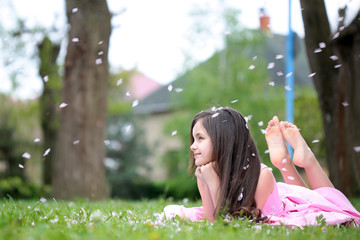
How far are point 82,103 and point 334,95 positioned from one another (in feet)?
13.3

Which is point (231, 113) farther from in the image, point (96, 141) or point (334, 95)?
point (96, 141)

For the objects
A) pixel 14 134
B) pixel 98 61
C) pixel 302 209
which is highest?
pixel 98 61

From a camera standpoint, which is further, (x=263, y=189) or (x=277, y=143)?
(x=277, y=143)

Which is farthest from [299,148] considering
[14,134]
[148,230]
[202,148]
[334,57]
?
[14,134]

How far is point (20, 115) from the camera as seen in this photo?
1722 centimetres

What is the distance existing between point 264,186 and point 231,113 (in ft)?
2.09

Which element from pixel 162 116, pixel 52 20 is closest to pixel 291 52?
pixel 52 20

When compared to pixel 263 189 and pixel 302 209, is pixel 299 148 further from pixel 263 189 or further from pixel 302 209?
pixel 263 189

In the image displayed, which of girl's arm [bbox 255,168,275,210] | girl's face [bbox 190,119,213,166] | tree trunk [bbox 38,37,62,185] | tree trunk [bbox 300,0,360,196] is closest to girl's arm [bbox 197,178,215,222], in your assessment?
girl's face [bbox 190,119,213,166]

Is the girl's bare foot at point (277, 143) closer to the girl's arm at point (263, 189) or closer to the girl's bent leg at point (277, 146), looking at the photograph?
the girl's bent leg at point (277, 146)

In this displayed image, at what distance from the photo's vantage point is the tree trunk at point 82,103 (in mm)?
8086

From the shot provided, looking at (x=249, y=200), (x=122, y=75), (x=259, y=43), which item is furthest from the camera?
(x=259, y=43)

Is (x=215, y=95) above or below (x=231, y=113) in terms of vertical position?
Answer: below

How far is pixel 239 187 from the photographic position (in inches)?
141
